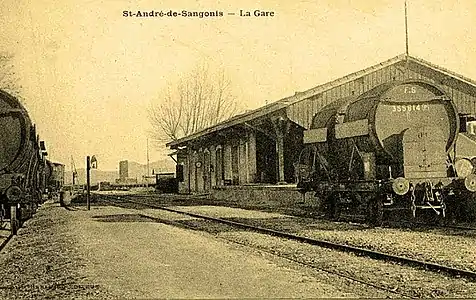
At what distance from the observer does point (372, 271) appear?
356 inches

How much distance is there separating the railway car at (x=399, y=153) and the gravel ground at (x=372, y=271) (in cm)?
314

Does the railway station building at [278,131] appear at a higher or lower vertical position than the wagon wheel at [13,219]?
higher

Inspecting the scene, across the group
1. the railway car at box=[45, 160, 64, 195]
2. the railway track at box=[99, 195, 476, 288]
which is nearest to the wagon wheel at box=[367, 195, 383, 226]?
the railway track at box=[99, 195, 476, 288]

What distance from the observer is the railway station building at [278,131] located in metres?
26.2

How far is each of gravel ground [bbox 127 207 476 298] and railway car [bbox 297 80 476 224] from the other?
314 cm

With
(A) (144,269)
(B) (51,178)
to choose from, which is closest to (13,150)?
(A) (144,269)

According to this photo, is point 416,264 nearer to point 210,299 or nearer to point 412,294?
point 412,294

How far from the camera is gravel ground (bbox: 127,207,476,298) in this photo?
751cm

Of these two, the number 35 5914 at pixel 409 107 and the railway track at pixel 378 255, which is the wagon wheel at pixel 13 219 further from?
the number 35 5914 at pixel 409 107

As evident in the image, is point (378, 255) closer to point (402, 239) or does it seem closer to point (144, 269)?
point (402, 239)

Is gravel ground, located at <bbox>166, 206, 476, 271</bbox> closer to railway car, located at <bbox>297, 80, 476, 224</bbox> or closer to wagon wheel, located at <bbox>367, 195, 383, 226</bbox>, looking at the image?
wagon wheel, located at <bbox>367, 195, 383, 226</bbox>

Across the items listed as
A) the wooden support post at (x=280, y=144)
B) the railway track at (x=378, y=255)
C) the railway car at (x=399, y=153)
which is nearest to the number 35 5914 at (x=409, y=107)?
the railway car at (x=399, y=153)

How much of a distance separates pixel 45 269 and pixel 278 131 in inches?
782

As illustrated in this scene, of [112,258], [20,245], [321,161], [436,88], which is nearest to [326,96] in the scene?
[321,161]
